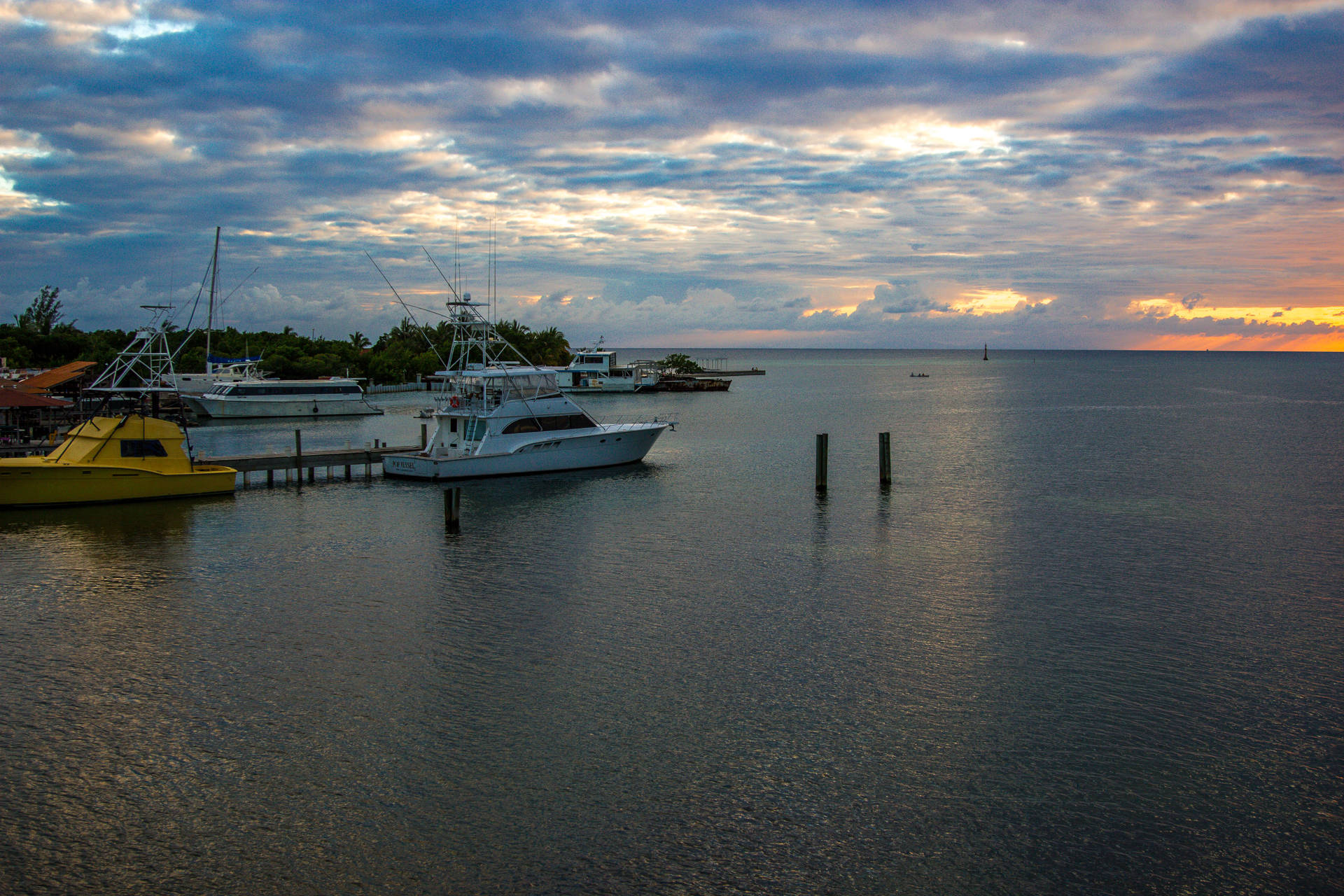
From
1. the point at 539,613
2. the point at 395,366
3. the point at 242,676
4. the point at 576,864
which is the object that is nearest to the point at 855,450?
the point at 539,613

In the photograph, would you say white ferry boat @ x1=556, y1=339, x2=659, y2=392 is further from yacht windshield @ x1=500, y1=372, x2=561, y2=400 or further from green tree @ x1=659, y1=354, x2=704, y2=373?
yacht windshield @ x1=500, y1=372, x2=561, y2=400

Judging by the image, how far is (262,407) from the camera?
87.8m

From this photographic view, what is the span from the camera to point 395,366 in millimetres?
137125

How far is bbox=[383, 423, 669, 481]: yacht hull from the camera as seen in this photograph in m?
45.0

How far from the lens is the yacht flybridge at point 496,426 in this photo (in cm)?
4506

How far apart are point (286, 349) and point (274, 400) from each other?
4623 centimetres

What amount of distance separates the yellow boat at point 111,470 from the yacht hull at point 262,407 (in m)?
49.4

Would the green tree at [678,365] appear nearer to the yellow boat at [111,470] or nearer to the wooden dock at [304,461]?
the wooden dock at [304,461]

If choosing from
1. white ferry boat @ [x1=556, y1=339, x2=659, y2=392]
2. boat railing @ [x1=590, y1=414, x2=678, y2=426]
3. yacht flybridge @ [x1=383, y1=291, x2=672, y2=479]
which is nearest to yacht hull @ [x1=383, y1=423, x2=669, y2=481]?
yacht flybridge @ [x1=383, y1=291, x2=672, y2=479]

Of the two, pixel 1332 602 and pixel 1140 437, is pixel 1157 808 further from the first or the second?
pixel 1140 437

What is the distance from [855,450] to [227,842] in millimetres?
49831

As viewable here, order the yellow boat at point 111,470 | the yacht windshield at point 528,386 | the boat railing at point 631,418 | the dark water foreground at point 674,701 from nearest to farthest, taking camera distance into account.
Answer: the dark water foreground at point 674,701 < the yellow boat at point 111,470 < the yacht windshield at point 528,386 < the boat railing at point 631,418

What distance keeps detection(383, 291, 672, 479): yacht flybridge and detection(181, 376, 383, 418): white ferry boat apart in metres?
45.2

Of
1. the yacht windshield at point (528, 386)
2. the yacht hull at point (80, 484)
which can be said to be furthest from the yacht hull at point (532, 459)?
the yacht hull at point (80, 484)
